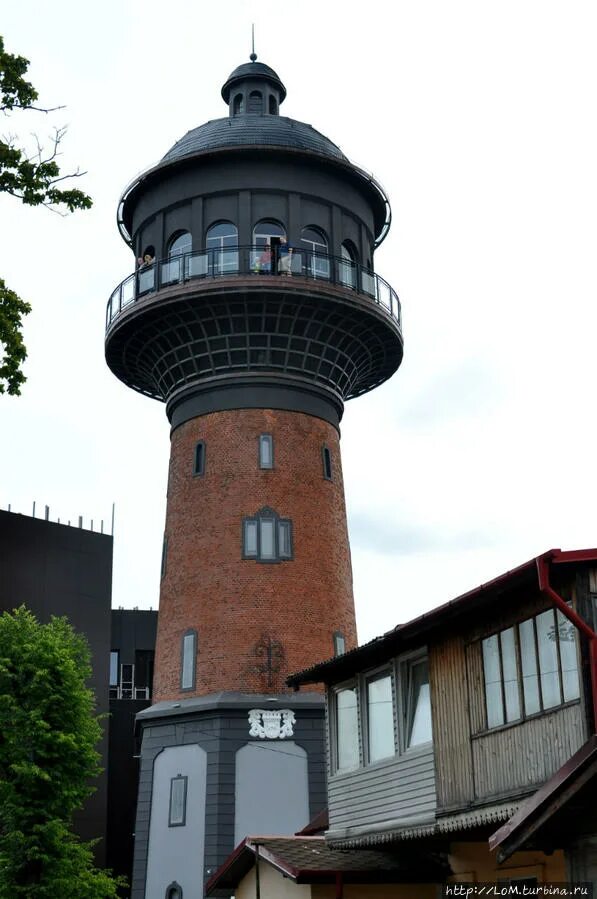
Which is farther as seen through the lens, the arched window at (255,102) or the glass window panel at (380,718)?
the arched window at (255,102)

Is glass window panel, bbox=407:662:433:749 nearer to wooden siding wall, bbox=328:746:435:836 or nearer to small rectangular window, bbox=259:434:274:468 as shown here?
wooden siding wall, bbox=328:746:435:836

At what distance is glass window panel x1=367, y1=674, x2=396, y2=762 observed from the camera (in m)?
21.3

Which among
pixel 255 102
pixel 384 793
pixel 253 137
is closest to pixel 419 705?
pixel 384 793

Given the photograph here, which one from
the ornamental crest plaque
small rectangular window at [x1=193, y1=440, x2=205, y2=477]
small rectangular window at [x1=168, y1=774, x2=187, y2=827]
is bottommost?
small rectangular window at [x1=168, y1=774, x2=187, y2=827]

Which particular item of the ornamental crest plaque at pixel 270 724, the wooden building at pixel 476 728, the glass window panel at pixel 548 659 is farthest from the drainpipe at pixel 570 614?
the ornamental crest plaque at pixel 270 724

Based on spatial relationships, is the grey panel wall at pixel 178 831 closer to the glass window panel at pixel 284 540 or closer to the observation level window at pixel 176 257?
the glass window panel at pixel 284 540

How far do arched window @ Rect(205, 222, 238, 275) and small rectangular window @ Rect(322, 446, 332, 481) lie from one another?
5921 millimetres

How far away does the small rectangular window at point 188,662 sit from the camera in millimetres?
33562

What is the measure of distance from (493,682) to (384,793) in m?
4.29

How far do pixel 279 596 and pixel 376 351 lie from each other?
9.03m

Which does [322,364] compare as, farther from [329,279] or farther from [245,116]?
[245,116]

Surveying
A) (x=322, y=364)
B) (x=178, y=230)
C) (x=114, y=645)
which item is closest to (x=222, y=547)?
(x=322, y=364)

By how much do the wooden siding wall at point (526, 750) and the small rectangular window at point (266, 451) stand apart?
693 inches

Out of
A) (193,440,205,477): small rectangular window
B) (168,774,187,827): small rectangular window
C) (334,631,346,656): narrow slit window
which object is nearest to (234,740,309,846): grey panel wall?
(168,774,187,827): small rectangular window
